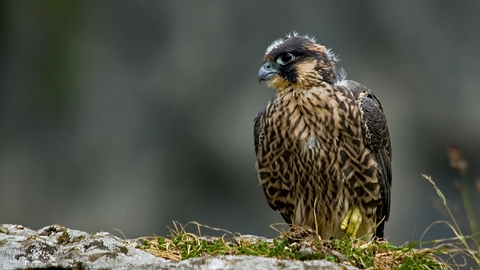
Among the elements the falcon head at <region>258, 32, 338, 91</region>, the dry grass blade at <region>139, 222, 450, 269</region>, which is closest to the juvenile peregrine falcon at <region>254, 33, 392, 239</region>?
the falcon head at <region>258, 32, 338, 91</region>

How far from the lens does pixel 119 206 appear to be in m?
7.88

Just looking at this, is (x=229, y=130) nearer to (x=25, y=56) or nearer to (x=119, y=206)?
(x=119, y=206)

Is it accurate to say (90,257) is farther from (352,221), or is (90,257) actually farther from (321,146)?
(352,221)

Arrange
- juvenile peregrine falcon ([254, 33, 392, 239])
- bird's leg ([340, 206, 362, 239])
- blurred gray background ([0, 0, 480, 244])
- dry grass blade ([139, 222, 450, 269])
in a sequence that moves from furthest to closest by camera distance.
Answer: blurred gray background ([0, 0, 480, 244]) → bird's leg ([340, 206, 362, 239]) → juvenile peregrine falcon ([254, 33, 392, 239]) → dry grass blade ([139, 222, 450, 269])

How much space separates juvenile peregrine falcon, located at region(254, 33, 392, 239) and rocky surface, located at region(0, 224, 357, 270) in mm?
1326

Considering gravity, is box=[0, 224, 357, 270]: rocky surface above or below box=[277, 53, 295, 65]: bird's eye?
below

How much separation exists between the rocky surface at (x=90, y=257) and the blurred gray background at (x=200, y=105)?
179 inches

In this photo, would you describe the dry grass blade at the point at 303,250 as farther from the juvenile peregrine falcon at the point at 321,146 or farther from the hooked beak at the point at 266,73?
the hooked beak at the point at 266,73

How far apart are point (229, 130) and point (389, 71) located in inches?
73.1

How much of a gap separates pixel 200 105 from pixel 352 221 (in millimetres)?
3728

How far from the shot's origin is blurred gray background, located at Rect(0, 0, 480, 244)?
7730 mm

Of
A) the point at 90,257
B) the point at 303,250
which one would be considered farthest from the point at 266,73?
the point at 90,257

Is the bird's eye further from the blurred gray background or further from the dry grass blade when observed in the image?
the blurred gray background

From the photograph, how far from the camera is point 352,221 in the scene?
173 inches
